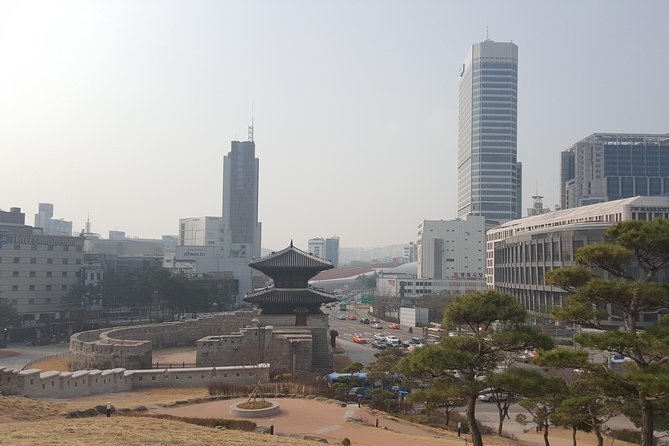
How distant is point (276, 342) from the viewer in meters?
45.4

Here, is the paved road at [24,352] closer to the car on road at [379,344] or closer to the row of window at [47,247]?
the row of window at [47,247]

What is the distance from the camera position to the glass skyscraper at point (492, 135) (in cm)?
17638

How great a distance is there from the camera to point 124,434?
64.8 feet

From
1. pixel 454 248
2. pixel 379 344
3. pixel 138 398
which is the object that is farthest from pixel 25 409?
pixel 454 248

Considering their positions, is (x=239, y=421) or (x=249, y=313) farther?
(x=249, y=313)

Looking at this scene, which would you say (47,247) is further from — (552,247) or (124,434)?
(552,247)

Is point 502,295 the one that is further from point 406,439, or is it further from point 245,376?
point 245,376

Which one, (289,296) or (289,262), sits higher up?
(289,262)

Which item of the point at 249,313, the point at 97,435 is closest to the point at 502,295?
the point at 97,435

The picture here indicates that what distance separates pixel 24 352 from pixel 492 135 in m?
149

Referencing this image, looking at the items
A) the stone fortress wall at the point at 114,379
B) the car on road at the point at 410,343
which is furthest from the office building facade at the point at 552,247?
the stone fortress wall at the point at 114,379

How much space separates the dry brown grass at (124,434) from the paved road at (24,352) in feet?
115

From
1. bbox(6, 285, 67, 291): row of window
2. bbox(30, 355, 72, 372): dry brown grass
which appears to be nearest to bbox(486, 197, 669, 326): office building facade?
bbox(30, 355, 72, 372): dry brown grass

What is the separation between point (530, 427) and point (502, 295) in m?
19.6
